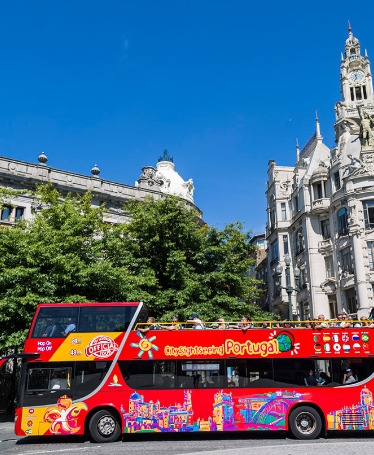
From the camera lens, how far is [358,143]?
117 ft

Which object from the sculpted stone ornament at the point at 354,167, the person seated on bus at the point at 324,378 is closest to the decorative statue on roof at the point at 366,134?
the sculpted stone ornament at the point at 354,167

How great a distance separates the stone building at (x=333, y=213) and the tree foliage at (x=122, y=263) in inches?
152

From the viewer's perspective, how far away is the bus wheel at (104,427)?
42.6 ft

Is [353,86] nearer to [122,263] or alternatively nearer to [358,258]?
[358,258]

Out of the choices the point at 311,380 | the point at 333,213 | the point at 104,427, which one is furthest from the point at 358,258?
the point at 104,427

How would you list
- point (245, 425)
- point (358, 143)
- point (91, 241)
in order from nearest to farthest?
point (245, 425) < point (91, 241) < point (358, 143)

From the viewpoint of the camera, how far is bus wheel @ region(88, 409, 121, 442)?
1299cm

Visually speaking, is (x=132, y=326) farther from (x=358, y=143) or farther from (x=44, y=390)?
(x=358, y=143)

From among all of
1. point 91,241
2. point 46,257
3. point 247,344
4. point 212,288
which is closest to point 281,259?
point 212,288

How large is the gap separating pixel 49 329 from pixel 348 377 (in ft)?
29.7

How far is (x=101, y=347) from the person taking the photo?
1334 cm

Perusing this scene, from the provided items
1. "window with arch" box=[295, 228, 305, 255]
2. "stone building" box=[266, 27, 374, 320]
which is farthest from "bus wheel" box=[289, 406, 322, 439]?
"window with arch" box=[295, 228, 305, 255]

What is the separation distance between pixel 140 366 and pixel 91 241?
35.3 feet

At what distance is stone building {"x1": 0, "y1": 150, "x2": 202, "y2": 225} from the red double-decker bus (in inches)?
599
